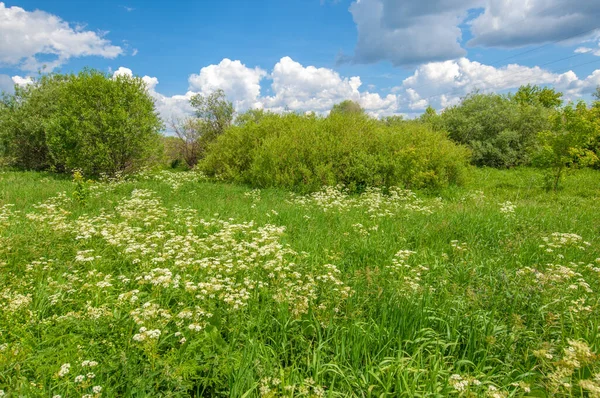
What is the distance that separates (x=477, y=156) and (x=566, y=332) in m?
18.8

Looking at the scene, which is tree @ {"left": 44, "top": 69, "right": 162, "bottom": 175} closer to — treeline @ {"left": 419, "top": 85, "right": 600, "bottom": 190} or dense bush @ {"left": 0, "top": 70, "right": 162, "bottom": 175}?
dense bush @ {"left": 0, "top": 70, "right": 162, "bottom": 175}

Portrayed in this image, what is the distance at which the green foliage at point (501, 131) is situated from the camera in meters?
18.9

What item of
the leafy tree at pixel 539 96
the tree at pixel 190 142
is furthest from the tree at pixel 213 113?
the leafy tree at pixel 539 96

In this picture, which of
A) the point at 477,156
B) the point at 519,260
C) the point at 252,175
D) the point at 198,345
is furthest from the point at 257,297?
the point at 477,156

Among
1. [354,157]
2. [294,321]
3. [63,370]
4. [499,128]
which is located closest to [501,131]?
[499,128]

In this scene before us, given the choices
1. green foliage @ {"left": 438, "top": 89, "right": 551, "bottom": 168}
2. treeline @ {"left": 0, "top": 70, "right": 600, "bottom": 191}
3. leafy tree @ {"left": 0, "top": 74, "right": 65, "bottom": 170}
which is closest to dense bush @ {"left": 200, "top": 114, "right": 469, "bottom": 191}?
treeline @ {"left": 0, "top": 70, "right": 600, "bottom": 191}

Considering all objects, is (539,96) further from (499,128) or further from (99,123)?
(99,123)

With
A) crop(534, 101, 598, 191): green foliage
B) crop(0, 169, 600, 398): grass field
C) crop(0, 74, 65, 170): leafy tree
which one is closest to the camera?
crop(0, 169, 600, 398): grass field

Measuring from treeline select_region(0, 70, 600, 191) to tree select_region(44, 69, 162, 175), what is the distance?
0.14 feet

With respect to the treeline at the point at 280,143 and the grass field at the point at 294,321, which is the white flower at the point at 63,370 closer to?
the grass field at the point at 294,321

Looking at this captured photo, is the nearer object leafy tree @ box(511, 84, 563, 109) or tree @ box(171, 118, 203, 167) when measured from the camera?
tree @ box(171, 118, 203, 167)

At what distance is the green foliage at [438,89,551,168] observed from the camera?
62.1 feet

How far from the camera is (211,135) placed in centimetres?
2297

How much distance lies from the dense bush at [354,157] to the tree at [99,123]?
5.72m
